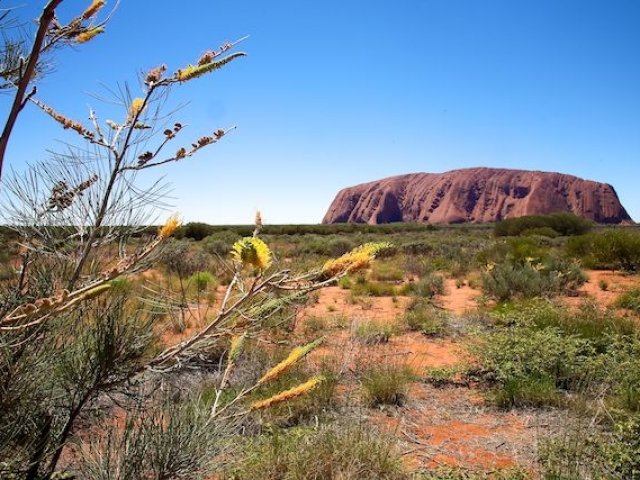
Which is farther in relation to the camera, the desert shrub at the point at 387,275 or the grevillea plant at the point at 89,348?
the desert shrub at the point at 387,275

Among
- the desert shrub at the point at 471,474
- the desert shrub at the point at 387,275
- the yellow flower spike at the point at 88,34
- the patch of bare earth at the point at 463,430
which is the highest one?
the yellow flower spike at the point at 88,34

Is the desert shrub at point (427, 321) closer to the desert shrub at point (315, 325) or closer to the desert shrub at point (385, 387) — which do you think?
the desert shrub at point (315, 325)

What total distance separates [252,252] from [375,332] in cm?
588

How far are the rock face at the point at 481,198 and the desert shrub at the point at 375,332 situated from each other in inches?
4168

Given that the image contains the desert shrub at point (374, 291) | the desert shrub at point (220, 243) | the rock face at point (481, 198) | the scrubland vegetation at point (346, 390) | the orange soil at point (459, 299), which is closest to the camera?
the scrubland vegetation at point (346, 390)

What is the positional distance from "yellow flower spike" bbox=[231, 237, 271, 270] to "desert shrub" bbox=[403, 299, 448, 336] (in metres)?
7.02

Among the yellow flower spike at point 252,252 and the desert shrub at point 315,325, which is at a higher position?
the yellow flower spike at point 252,252

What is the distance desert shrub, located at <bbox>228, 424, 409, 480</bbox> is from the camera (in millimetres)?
2951

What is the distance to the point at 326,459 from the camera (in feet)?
9.96

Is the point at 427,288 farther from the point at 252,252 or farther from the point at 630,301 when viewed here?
the point at 252,252

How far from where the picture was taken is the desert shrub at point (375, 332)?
21.5 ft

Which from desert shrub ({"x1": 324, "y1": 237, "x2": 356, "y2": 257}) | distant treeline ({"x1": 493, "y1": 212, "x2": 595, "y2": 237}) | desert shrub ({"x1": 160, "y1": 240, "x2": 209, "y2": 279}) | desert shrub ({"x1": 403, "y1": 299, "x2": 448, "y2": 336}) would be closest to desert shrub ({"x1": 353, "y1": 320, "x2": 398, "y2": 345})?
desert shrub ({"x1": 403, "y1": 299, "x2": 448, "y2": 336})

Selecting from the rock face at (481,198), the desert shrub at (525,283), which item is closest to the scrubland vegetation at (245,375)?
the desert shrub at (525,283)

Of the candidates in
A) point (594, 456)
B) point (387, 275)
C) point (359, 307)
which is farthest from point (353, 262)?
point (387, 275)
